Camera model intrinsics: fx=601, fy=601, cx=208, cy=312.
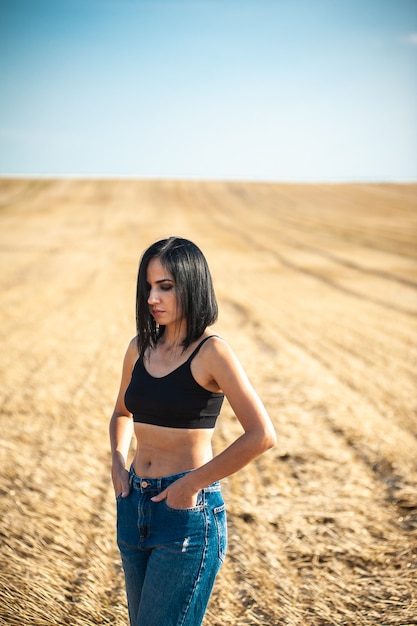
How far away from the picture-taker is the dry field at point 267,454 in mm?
3854

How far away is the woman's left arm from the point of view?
223 centimetres

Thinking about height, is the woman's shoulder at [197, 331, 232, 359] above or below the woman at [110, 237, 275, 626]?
above

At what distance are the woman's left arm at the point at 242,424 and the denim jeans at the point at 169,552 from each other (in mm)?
110

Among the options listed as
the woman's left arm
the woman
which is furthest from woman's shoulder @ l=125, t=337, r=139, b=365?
the woman's left arm

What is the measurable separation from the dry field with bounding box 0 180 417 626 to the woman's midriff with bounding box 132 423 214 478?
1649 mm

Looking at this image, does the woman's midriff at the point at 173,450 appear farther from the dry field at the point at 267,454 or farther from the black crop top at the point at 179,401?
the dry field at the point at 267,454

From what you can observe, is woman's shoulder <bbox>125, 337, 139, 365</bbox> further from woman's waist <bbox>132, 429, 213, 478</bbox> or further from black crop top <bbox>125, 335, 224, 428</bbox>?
woman's waist <bbox>132, 429, 213, 478</bbox>

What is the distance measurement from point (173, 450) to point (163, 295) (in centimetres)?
63

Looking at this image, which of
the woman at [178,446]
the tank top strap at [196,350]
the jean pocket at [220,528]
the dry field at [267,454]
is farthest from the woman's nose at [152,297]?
the dry field at [267,454]

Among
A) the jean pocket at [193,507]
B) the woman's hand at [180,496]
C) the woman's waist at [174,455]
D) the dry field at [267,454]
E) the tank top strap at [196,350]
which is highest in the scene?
the tank top strap at [196,350]

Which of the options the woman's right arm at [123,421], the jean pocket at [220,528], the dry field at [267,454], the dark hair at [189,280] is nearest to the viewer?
the jean pocket at [220,528]

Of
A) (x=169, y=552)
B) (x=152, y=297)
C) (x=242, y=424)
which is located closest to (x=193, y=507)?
(x=169, y=552)

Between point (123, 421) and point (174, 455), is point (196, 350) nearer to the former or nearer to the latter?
point (174, 455)

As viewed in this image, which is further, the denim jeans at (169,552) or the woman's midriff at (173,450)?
the woman's midriff at (173,450)
